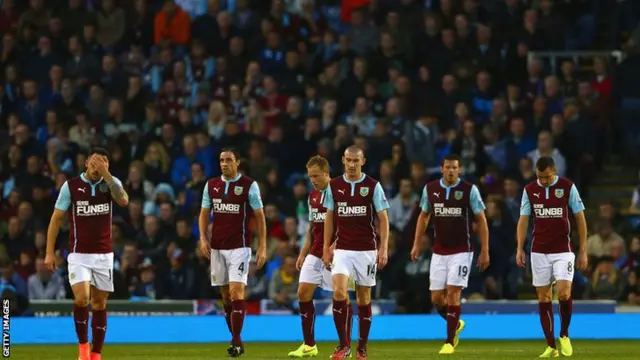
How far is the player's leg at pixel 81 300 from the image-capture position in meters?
15.2

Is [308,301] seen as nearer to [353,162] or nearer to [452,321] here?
[452,321]

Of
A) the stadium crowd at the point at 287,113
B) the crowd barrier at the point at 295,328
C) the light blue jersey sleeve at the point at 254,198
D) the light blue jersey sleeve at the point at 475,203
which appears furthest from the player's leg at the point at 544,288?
the stadium crowd at the point at 287,113

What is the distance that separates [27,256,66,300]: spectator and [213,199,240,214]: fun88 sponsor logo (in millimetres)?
6289

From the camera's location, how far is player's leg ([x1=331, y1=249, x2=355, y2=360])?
16.1 m

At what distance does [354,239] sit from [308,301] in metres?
1.61

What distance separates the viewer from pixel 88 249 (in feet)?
50.3

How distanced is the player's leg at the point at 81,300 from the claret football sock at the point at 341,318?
2718mm

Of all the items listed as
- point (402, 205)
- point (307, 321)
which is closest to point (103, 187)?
point (307, 321)

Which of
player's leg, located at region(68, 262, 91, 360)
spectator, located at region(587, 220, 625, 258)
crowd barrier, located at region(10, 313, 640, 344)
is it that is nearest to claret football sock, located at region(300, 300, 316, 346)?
player's leg, located at region(68, 262, 91, 360)

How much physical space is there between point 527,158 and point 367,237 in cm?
868

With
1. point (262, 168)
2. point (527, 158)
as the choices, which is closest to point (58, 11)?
point (262, 168)

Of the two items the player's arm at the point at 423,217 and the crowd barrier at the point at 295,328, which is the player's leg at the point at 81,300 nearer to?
the player's arm at the point at 423,217

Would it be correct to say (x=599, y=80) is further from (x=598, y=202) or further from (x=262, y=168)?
(x=262, y=168)

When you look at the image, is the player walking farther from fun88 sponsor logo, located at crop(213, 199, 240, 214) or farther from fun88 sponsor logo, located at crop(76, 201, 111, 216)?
fun88 sponsor logo, located at crop(76, 201, 111, 216)
